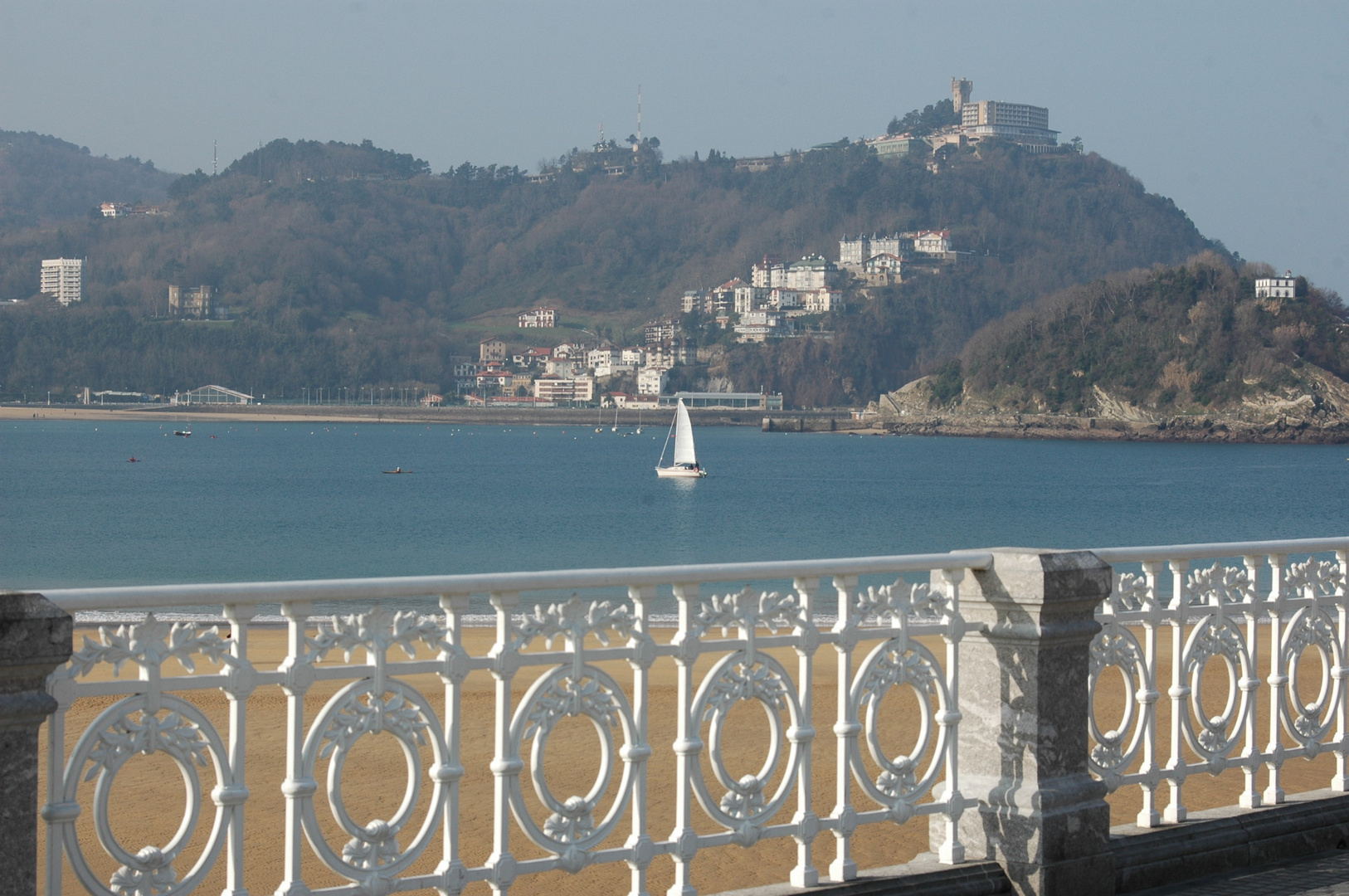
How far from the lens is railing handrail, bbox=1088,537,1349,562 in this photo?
178 inches

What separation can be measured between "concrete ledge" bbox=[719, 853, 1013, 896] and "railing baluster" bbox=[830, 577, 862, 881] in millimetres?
58

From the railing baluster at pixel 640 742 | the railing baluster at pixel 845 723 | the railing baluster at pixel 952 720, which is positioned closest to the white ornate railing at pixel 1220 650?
the railing baluster at pixel 952 720

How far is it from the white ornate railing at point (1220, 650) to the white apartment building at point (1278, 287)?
150 m

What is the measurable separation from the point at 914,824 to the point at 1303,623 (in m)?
3.32

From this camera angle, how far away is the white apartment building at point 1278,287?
144 meters

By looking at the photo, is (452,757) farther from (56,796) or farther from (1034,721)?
(1034,721)

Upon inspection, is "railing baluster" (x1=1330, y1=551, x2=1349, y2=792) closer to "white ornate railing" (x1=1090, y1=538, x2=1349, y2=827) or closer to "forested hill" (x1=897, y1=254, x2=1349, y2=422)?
"white ornate railing" (x1=1090, y1=538, x2=1349, y2=827)

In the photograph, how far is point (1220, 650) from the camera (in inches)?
187

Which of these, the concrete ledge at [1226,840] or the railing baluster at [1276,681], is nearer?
the concrete ledge at [1226,840]

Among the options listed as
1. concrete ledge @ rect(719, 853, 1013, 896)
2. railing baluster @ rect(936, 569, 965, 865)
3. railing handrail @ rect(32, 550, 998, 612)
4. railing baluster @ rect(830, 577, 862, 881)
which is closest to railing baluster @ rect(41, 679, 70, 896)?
railing handrail @ rect(32, 550, 998, 612)

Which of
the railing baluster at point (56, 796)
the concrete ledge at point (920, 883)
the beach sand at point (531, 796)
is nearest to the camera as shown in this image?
the railing baluster at point (56, 796)

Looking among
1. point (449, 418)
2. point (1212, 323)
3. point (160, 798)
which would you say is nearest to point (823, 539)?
point (160, 798)

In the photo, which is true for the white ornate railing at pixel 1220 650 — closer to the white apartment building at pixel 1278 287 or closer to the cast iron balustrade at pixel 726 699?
the cast iron balustrade at pixel 726 699

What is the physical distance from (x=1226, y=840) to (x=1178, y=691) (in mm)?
562
